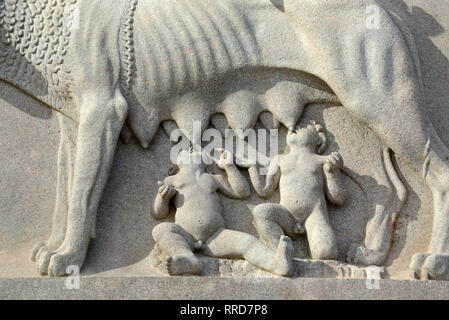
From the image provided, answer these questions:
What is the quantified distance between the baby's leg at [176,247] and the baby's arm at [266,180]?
43cm

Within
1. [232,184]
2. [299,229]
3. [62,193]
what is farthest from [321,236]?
[62,193]

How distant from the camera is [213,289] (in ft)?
13.1

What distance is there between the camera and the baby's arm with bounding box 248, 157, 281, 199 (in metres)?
4.39

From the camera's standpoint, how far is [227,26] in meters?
4.48

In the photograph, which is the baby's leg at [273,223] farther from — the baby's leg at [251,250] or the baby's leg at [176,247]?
the baby's leg at [176,247]

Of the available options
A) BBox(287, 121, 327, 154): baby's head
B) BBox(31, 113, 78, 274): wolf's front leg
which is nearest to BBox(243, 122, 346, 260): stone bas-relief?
BBox(287, 121, 327, 154): baby's head

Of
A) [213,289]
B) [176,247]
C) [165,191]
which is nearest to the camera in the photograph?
[213,289]

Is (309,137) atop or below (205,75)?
below

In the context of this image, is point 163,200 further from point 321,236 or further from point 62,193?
point 321,236

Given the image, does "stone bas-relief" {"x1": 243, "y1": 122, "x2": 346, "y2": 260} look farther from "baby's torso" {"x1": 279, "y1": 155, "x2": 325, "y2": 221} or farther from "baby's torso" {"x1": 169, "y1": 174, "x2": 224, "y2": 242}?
"baby's torso" {"x1": 169, "y1": 174, "x2": 224, "y2": 242}

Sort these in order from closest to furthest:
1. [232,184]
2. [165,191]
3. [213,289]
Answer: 1. [213,289]
2. [165,191]
3. [232,184]

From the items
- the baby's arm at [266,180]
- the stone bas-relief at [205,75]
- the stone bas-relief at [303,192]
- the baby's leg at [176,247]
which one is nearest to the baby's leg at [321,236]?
the stone bas-relief at [303,192]

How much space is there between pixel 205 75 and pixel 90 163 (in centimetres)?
72
